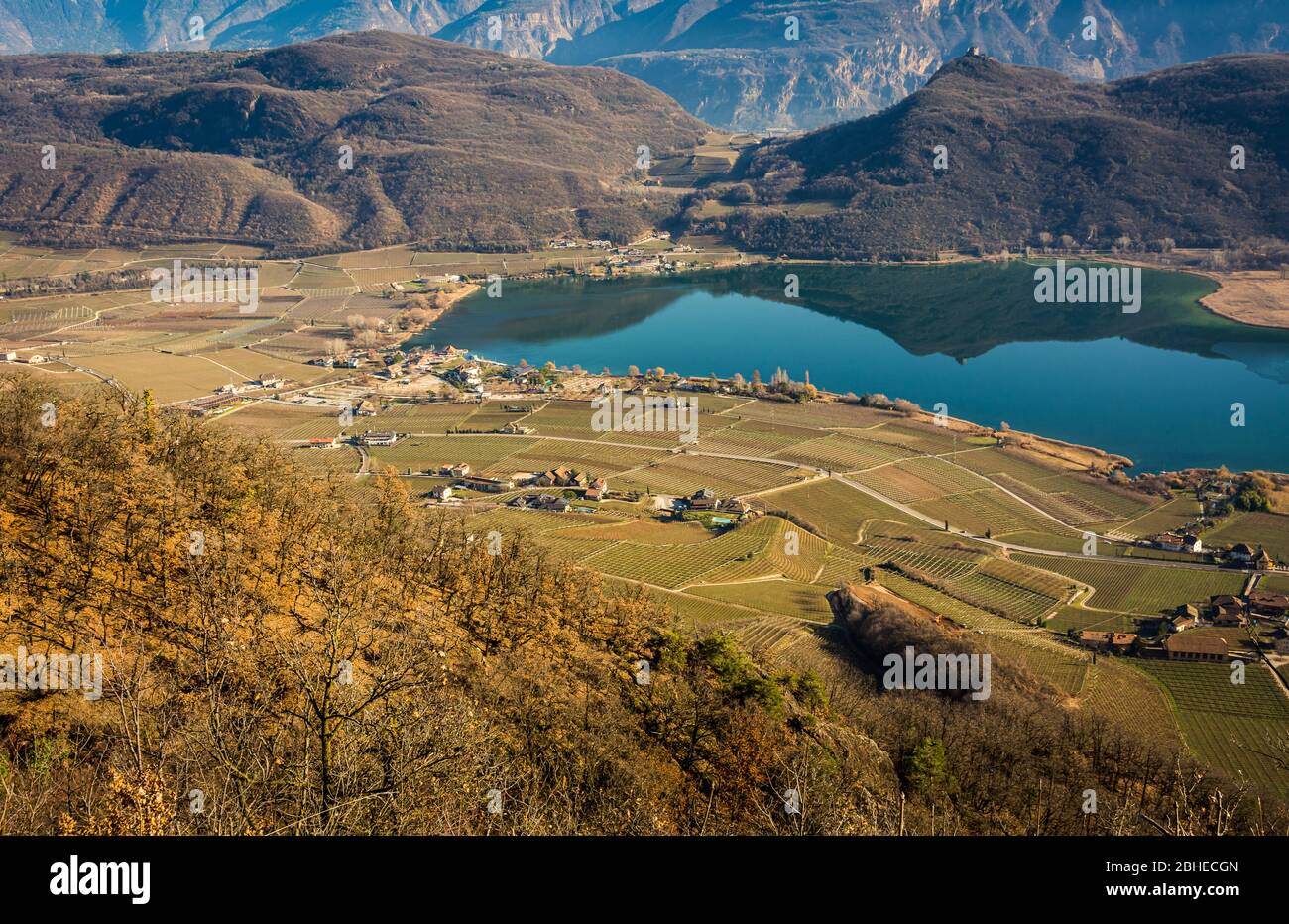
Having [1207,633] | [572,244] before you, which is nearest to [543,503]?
[1207,633]

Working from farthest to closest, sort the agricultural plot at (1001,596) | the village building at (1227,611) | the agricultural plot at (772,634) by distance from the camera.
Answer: the agricultural plot at (1001,596) < the village building at (1227,611) < the agricultural plot at (772,634)

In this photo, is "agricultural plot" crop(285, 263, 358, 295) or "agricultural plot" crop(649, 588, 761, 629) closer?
"agricultural plot" crop(649, 588, 761, 629)

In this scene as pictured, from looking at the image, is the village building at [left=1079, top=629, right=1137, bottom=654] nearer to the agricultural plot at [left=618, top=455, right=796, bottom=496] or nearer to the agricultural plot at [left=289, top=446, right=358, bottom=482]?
the agricultural plot at [left=618, top=455, right=796, bottom=496]

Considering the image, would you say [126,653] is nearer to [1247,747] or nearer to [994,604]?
[1247,747]

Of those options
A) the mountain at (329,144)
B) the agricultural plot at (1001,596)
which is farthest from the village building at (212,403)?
the mountain at (329,144)

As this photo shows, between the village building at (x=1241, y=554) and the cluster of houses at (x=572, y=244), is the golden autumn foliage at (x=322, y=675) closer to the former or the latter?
the village building at (x=1241, y=554)

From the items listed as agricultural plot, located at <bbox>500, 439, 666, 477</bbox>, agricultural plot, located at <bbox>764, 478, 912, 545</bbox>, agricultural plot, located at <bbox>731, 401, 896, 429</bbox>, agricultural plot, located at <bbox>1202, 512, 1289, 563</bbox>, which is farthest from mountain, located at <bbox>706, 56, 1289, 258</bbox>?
agricultural plot, located at <bbox>1202, 512, 1289, 563</bbox>

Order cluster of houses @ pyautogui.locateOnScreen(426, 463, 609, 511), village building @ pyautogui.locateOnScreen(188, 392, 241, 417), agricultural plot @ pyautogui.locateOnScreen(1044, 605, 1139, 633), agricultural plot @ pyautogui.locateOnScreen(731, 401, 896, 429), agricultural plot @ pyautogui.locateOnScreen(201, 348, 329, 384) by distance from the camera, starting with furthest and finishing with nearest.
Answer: agricultural plot @ pyautogui.locateOnScreen(201, 348, 329, 384) < agricultural plot @ pyautogui.locateOnScreen(731, 401, 896, 429) < village building @ pyautogui.locateOnScreen(188, 392, 241, 417) < cluster of houses @ pyautogui.locateOnScreen(426, 463, 609, 511) < agricultural plot @ pyautogui.locateOnScreen(1044, 605, 1139, 633)
